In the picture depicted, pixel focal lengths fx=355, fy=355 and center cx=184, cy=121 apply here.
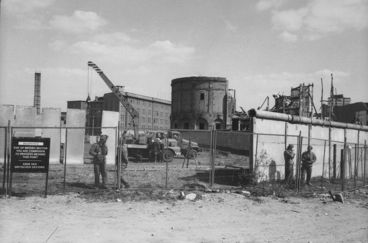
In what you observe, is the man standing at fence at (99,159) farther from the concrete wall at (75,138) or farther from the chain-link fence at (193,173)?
the concrete wall at (75,138)

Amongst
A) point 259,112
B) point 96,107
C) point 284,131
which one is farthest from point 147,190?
point 96,107

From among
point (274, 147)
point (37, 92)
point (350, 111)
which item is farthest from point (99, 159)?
point (350, 111)

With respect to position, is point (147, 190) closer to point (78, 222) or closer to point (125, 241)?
point (78, 222)

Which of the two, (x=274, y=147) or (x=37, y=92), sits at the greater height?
(x=37, y=92)

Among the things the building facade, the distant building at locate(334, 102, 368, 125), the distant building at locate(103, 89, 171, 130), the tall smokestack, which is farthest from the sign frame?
the distant building at locate(103, 89, 171, 130)

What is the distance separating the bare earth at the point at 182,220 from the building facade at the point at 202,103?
122 feet

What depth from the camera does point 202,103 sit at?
161 ft

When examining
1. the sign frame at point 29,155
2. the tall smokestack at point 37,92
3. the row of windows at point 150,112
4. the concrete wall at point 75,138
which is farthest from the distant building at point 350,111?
the sign frame at point 29,155

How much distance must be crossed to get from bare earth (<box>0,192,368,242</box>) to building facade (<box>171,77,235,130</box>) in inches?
1470

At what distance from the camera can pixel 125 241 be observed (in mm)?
6691

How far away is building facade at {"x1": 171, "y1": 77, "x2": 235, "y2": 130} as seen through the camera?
159 ft

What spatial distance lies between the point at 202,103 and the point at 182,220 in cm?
4095

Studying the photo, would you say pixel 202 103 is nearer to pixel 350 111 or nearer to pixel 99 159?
pixel 350 111

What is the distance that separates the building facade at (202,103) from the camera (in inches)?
1909
